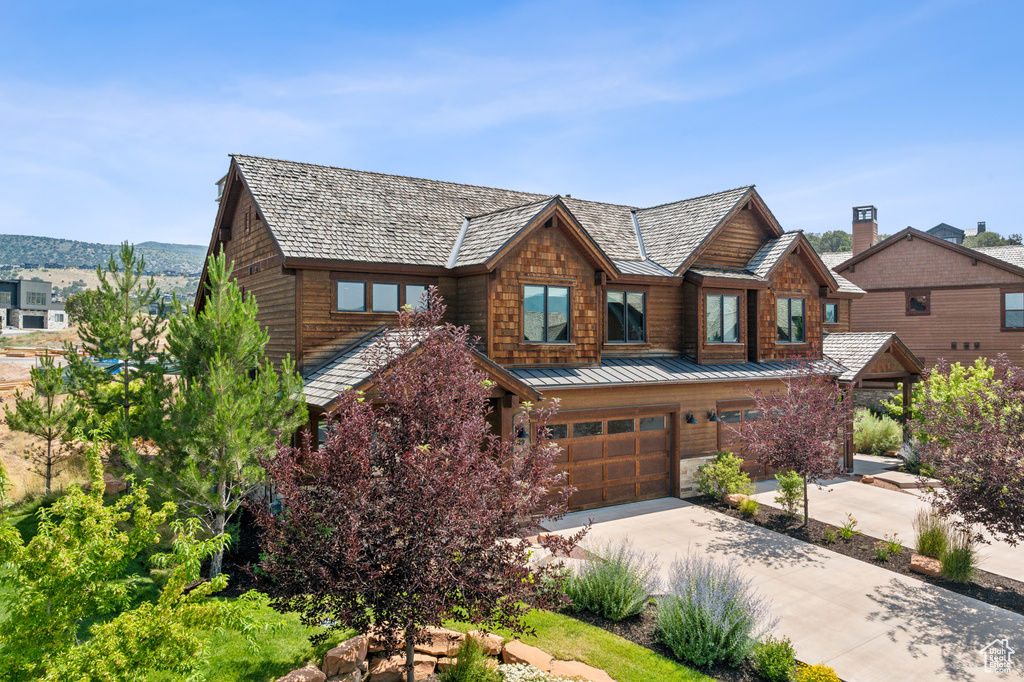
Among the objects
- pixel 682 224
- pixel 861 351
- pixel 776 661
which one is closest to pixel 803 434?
pixel 776 661

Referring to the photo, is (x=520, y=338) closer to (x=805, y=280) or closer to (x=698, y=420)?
(x=698, y=420)

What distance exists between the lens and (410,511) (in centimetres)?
579

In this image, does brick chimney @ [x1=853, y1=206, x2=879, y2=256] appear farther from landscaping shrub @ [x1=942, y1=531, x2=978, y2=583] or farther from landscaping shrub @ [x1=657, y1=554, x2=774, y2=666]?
landscaping shrub @ [x1=657, y1=554, x2=774, y2=666]

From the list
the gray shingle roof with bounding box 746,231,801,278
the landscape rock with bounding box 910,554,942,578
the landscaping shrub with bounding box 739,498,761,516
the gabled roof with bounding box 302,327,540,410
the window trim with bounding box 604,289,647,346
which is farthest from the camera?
the gray shingle roof with bounding box 746,231,801,278

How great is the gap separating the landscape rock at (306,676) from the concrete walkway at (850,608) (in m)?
6.69

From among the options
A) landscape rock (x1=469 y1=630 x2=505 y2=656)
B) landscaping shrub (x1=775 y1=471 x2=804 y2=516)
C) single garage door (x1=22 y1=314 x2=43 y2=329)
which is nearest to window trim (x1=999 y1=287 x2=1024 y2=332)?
landscaping shrub (x1=775 y1=471 x2=804 y2=516)

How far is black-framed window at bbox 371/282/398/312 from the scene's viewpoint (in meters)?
16.3

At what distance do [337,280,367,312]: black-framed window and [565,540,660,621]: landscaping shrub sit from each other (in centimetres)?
913

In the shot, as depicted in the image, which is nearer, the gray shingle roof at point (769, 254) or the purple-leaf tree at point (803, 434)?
the purple-leaf tree at point (803, 434)

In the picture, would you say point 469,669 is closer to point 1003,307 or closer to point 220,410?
point 220,410

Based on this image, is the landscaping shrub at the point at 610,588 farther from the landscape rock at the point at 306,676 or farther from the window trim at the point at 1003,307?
the window trim at the point at 1003,307

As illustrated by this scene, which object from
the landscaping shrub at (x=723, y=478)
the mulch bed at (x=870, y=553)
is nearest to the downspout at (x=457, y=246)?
the landscaping shrub at (x=723, y=478)

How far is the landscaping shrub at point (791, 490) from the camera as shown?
15367mm

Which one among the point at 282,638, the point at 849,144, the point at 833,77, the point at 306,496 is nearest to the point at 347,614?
the point at 306,496
